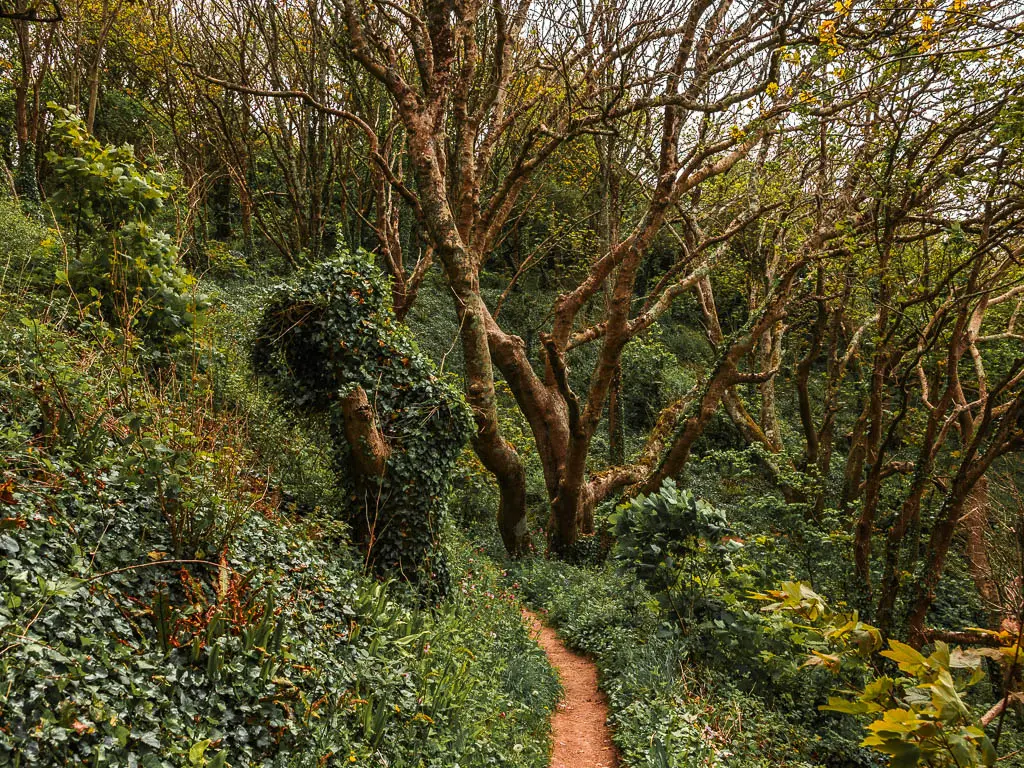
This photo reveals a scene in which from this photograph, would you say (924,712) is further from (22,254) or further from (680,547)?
(22,254)

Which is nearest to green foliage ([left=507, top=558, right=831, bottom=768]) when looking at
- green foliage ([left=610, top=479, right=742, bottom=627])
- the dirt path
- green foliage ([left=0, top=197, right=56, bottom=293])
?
the dirt path

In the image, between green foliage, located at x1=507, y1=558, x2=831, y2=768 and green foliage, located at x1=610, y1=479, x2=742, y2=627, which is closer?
green foliage, located at x1=507, y1=558, x2=831, y2=768

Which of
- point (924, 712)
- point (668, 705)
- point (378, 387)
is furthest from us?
point (378, 387)

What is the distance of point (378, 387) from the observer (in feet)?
20.9

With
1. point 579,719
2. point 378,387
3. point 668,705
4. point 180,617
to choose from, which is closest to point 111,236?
point 378,387

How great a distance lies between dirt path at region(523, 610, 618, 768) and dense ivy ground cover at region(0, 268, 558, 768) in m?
0.28

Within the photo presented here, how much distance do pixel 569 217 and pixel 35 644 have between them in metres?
18.3

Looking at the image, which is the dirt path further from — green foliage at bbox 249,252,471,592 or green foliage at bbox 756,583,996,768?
green foliage at bbox 756,583,996,768

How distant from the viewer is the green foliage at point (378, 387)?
6176mm

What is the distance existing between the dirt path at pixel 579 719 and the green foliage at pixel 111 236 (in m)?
5.39

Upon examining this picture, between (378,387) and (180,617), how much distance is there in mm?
3270

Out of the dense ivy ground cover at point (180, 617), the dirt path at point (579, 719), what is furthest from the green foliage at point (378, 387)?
the dirt path at point (579, 719)

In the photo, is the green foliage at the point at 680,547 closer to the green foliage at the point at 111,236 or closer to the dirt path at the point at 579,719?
the dirt path at the point at 579,719

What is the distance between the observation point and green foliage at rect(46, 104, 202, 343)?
6.10m
